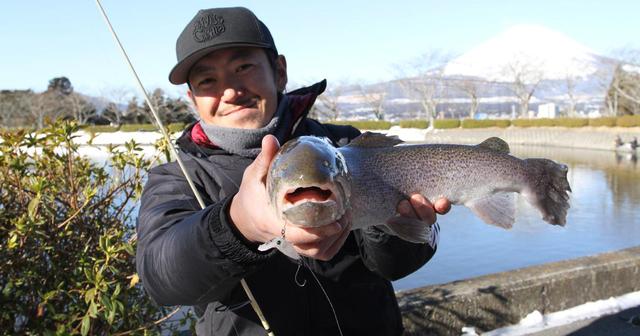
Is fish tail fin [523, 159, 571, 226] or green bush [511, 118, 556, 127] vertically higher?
fish tail fin [523, 159, 571, 226]

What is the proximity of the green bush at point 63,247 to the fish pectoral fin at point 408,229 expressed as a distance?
1.55m

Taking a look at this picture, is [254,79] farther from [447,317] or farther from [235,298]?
[447,317]

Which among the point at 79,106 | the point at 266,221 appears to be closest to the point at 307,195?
the point at 266,221

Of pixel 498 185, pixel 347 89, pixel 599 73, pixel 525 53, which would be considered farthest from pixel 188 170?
pixel 525 53

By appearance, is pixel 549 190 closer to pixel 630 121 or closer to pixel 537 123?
pixel 630 121

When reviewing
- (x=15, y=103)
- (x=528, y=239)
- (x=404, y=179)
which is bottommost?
(x=528, y=239)

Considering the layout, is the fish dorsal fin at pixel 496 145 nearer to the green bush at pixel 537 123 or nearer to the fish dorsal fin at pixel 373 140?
the fish dorsal fin at pixel 373 140

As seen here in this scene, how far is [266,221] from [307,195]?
0.48 feet

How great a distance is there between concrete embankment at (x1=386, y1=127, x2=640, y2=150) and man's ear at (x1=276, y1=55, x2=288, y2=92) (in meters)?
24.0

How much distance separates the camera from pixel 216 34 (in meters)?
2.20

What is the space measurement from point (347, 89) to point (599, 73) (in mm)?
32134

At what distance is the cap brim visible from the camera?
85.9 inches

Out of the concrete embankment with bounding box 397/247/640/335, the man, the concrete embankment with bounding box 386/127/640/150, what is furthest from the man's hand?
the concrete embankment with bounding box 386/127/640/150

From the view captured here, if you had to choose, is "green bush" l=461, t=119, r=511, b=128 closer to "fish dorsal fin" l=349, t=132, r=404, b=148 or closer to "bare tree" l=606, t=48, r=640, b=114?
"bare tree" l=606, t=48, r=640, b=114
